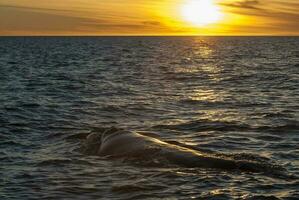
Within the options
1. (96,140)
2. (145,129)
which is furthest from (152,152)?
(145,129)

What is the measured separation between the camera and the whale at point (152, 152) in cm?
1438

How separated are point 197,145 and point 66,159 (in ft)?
15.3

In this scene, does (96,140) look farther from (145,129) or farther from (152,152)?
(152,152)

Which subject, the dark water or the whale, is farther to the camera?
the whale

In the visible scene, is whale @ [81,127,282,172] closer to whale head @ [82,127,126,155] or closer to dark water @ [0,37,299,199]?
whale head @ [82,127,126,155]

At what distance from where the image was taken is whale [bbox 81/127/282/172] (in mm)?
14383

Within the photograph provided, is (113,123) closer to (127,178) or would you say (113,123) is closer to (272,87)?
(127,178)

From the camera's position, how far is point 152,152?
615 inches

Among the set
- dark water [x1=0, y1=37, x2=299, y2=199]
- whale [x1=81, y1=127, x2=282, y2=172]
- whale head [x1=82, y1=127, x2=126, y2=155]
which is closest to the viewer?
dark water [x1=0, y1=37, x2=299, y2=199]

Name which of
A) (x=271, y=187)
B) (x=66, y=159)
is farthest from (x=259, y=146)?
(x=66, y=159)

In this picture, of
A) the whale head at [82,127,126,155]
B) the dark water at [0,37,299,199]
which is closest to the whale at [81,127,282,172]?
the whale head at [82,127,126,155]

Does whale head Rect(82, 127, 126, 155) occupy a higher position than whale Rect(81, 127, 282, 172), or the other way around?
whale head Rect(82, 127, 126, 155)

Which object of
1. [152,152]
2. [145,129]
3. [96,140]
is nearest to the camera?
[152,152]

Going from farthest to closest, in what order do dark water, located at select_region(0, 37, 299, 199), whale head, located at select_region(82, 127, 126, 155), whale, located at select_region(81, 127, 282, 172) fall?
whale head, located at select_region(82, 127, 126, 155) → whale, located at select_region(81, 127, 282, 172) → dark water, located at select_region(0, 37, 299, 199)
